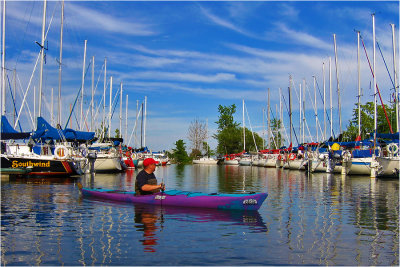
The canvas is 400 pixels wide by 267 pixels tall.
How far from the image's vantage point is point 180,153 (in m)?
97.8

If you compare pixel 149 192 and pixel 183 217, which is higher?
pixel 149 192

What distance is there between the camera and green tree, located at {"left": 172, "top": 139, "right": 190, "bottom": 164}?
318 feet

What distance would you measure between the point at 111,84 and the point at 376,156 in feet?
108

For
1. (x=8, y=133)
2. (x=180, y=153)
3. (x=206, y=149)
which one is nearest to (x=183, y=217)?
(x=8, y=133)

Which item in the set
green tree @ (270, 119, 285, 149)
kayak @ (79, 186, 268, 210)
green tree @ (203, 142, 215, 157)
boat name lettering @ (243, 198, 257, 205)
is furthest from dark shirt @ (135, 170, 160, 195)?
green tree @ (203, 142, 215, 157)

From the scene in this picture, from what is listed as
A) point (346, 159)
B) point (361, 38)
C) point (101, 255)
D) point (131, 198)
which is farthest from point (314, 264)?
point (361, 38)

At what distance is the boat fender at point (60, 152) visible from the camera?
29559mm

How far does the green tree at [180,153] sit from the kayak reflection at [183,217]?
80.9 m

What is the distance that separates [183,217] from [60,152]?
1866 centimetres

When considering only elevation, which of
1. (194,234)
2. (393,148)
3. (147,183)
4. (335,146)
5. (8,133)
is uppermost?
(8,133)

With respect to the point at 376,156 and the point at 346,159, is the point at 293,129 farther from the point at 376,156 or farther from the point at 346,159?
the point at 376,156

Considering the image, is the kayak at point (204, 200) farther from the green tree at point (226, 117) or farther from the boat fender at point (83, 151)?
the green tree at point (226, 117)

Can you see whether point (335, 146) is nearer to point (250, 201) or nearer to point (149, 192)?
point (250, 201)

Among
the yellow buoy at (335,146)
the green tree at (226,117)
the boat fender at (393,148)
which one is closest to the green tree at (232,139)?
the green tree at (226,117)
